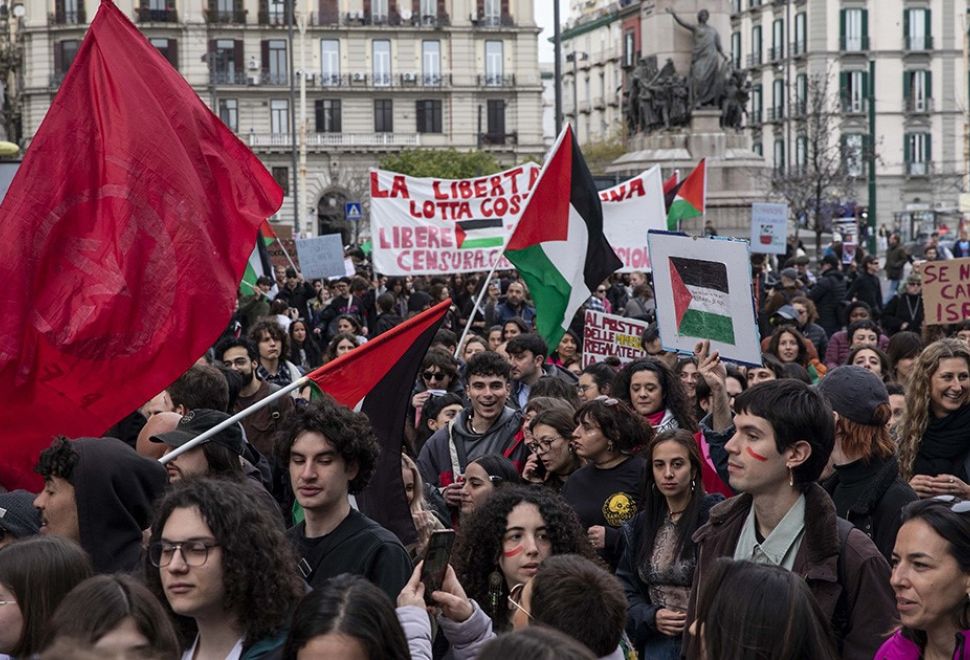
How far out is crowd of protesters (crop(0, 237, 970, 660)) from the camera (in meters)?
3.71

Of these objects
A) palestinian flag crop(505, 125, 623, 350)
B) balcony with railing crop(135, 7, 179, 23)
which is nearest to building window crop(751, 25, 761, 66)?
balcony with railing crop(135, 7, 179, 23)

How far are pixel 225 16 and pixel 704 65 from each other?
48391 millimetres

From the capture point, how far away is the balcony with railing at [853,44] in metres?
72.3

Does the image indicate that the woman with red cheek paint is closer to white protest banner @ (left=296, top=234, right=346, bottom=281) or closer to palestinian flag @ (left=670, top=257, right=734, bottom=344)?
palestinian flag @ (left=670, top=257, right=734, bottom=344)

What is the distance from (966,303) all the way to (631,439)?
4.11 m

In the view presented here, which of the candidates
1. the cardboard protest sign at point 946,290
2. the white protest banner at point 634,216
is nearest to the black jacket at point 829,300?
the white protest banner at point 634,216

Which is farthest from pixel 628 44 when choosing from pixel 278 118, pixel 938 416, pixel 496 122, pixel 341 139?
pixel 938 416

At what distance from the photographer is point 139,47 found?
22.4 ft

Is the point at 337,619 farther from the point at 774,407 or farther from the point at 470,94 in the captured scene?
the point at 470,94

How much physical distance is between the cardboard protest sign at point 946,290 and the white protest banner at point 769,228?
1221 cm

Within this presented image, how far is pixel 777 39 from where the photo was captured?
75688 mm

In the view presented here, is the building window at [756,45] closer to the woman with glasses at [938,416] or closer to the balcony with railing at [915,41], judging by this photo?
the balcony with railing at [915,41]

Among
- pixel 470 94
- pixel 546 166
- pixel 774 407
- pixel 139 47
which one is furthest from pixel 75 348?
pixel 470 94

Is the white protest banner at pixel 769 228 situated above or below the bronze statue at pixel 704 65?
below
